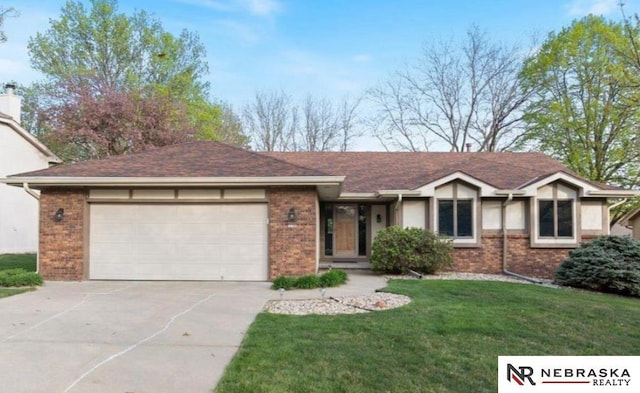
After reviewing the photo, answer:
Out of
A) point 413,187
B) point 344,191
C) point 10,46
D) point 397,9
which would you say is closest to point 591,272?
point 413,187

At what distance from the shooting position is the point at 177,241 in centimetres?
1090

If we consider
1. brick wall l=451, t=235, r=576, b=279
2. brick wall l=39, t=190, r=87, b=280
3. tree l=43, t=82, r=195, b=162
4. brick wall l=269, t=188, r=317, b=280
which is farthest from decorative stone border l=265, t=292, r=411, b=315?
tree l=43, t=82, r=195, b=162

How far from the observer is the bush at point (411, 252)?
12.0 meters

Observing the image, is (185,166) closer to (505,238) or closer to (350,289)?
(350,289)

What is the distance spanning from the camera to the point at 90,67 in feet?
87.9

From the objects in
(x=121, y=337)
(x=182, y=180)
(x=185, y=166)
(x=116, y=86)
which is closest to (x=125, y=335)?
(x=121, y=337)

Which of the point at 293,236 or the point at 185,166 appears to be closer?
the point at 293,236

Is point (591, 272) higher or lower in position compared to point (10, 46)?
lower

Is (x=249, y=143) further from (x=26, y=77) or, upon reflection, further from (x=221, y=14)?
(x=221, y=14)

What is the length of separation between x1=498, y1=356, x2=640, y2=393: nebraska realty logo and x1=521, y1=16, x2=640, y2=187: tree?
23.2 metres

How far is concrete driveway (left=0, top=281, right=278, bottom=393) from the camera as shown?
406 cm

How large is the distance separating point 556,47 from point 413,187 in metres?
17.5

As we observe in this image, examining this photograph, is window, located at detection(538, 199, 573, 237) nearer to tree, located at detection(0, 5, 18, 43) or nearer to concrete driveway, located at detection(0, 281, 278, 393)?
concrete driveway, located at detection(0, 281, 278, 393)

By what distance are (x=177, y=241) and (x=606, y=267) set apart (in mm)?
10194
